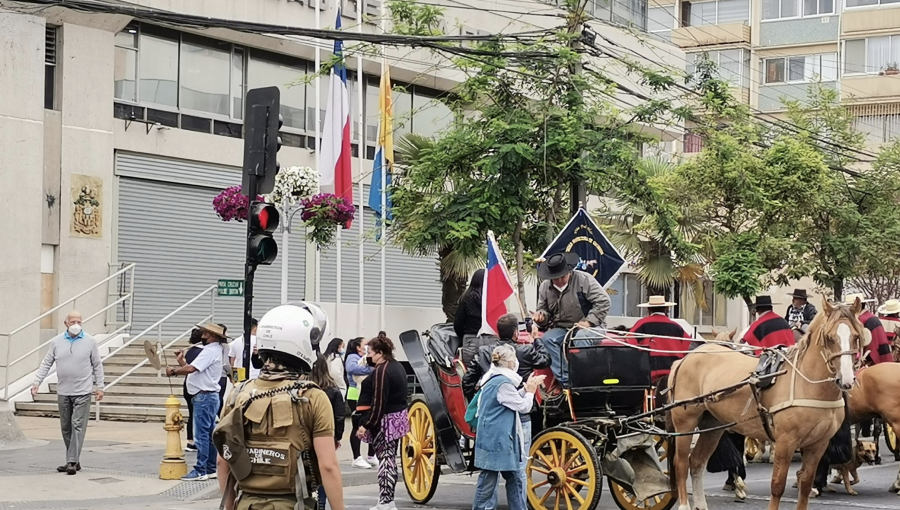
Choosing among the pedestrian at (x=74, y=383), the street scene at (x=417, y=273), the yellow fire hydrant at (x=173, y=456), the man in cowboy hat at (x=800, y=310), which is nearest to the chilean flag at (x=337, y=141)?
the street scene at (x=417, y=273)

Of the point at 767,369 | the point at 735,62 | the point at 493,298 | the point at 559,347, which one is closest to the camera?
the point at 767,369

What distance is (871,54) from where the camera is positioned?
46719 mm

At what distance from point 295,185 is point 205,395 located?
22.7ft

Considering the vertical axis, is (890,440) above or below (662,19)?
below

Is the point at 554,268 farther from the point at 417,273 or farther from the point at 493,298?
the point at 417,273

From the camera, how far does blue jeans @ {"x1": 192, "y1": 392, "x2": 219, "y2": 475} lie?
47.1 ft

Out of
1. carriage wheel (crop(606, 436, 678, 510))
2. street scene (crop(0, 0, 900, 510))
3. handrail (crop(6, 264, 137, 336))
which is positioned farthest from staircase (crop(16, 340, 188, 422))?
carriage wheel (crop(606, 436, 678, 510))

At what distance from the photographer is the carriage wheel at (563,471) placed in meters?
10.9

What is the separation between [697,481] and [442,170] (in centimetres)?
904

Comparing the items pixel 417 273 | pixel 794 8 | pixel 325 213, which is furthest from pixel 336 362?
pixel 794 8

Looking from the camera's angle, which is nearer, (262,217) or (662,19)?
(262,217)

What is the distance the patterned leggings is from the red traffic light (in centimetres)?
228

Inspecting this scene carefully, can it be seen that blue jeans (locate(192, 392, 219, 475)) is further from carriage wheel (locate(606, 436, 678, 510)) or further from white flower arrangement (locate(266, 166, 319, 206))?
white flower arrangement (locate(266, 166, 319, 206))

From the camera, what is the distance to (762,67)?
164 ft
